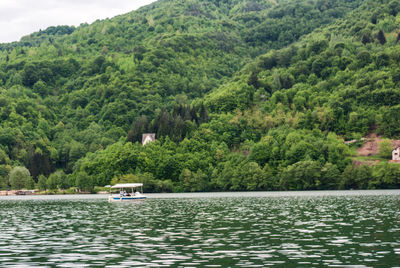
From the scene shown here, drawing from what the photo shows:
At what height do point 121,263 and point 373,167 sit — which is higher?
point 373,167

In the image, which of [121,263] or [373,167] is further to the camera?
[373,167]

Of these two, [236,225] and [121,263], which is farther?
[236,225]

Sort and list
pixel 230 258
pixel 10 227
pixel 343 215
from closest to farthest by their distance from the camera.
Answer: pixel 230 258 → pixel 10 227 → pixel 343 215

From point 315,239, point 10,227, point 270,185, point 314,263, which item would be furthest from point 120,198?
point 314,263

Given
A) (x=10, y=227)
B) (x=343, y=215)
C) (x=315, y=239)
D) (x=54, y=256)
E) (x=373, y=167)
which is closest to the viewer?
(x=54, y=256)

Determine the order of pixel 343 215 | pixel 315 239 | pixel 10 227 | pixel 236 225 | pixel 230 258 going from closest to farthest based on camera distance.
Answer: pixel 230 258 < pixel 315 239 < pixel 236 225 < pixel 10 227 < pixel 343 215

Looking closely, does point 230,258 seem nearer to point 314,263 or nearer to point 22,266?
point 314,263

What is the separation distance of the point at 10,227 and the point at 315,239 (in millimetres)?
37934

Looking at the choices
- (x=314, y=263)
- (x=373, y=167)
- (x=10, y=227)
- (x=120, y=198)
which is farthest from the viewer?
(x=373, y=167)

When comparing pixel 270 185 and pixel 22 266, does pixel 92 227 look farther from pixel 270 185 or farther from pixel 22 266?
pixel 270 185

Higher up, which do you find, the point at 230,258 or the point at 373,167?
the point at 373,167

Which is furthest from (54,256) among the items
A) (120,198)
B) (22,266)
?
(120,198)

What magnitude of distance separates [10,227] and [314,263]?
144 ft

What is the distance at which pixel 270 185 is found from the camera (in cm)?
19775
